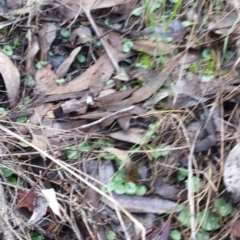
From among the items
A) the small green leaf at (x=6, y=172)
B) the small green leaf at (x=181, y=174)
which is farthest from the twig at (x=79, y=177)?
the small green leaf at (x=181, y=174)

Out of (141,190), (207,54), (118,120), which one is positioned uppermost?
(207,54)

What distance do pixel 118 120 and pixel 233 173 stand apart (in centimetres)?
41

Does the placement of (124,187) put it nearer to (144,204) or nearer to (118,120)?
(144,204)

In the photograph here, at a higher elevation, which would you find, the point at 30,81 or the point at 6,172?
the point at 30,81

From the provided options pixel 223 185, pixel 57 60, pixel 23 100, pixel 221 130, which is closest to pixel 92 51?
pixel 57 60

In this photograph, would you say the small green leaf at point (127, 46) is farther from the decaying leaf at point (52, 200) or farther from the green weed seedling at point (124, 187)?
the decaying leaf at point (52, 200)

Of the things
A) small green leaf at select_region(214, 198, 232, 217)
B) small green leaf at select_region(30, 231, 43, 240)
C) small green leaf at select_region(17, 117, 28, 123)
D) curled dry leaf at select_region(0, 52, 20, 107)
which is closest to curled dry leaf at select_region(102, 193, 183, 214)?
small green leaf at select_region(214, 198, 232, 217)

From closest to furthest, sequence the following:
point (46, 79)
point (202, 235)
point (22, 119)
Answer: point (202, 235) < point (22, 119) < point (46, 79)

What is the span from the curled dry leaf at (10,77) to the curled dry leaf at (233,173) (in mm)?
779

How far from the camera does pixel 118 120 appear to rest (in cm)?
182

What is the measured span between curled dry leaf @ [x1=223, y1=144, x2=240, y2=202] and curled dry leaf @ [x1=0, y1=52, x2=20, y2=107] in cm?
78

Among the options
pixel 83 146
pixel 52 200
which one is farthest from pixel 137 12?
pixel 52 200

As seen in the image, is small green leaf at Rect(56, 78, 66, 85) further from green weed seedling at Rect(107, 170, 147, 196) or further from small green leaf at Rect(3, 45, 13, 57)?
green weed seedling at Rect(107, 170, 147, 196)

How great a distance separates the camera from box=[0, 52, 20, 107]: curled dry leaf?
6.48 ft
